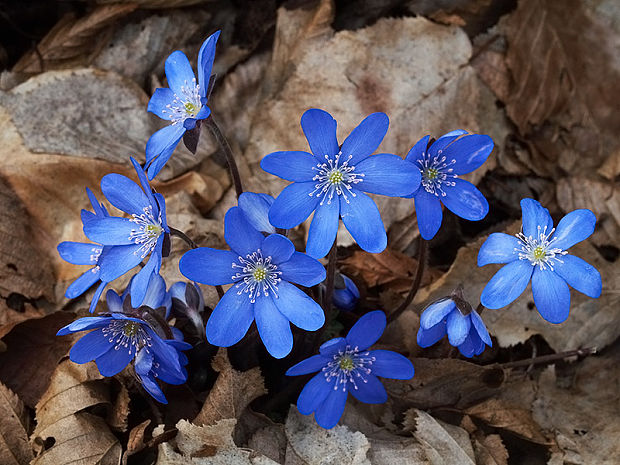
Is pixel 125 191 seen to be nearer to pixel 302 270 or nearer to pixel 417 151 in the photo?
pixel 302 270

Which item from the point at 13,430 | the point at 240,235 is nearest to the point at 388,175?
the point at 240,235

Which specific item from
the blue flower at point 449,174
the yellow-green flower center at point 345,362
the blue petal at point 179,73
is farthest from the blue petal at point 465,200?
the blue petal at point 179,73

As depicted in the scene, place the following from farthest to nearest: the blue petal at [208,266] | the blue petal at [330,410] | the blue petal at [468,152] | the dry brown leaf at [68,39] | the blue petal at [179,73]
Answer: the dry brown leaf at [68,39]
the blue petal at [179,73]
the blue petal at [330,410]
the blue petal at [468,152]
the blue petal at [208,266]

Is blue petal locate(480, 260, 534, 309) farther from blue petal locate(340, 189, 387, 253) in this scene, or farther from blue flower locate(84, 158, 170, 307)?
blue flower locate(84, 158, 170, 307)

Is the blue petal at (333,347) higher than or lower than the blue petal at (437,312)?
lower

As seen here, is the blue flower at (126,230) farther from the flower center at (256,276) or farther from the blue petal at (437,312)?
the blue petal at (437,312)
